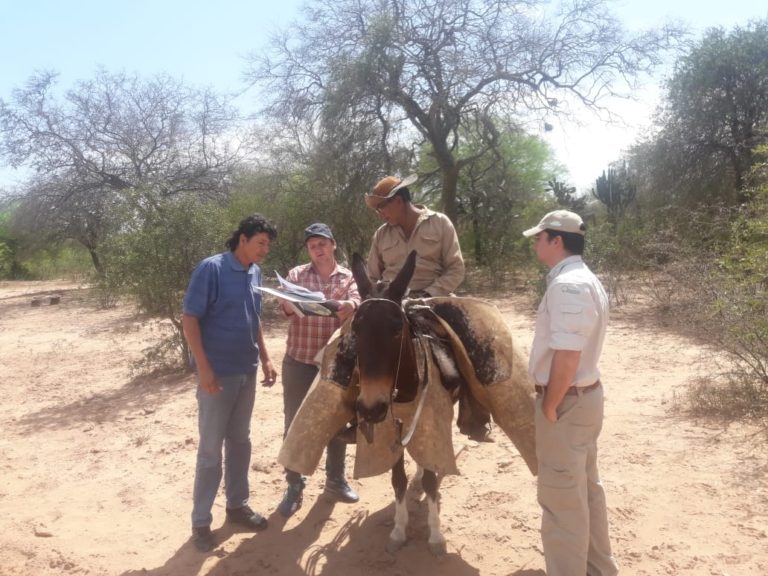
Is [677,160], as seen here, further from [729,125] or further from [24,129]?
[24,129]

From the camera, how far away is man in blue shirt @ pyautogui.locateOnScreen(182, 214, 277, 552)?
3561 millimetres

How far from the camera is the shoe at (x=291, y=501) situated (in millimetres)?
4195

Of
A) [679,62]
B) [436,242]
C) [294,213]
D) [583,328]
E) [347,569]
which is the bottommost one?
[347,569]

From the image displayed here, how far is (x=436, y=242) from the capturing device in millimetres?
4016

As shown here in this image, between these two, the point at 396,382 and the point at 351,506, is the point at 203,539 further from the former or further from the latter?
the point at 396,382

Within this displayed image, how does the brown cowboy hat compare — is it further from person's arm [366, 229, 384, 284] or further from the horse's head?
the horse's head

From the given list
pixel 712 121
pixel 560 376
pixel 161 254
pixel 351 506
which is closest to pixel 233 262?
pixel 351 506

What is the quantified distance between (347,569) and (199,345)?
66.2 inches

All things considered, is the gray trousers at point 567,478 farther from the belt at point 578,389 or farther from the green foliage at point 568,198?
the green foliage at point 568,198

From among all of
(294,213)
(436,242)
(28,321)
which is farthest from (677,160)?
(28,321)

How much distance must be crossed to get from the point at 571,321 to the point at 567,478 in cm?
81

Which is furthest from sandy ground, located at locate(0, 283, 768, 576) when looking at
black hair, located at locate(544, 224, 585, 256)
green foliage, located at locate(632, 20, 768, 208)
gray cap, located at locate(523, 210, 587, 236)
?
green foliage, located at locate(632, 20, 768, 208)

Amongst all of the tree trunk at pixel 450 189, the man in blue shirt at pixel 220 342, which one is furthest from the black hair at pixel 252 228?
the tree trunk at pixel 450 189

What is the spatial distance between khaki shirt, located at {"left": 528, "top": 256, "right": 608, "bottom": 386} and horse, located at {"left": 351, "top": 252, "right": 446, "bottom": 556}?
0.67 m
